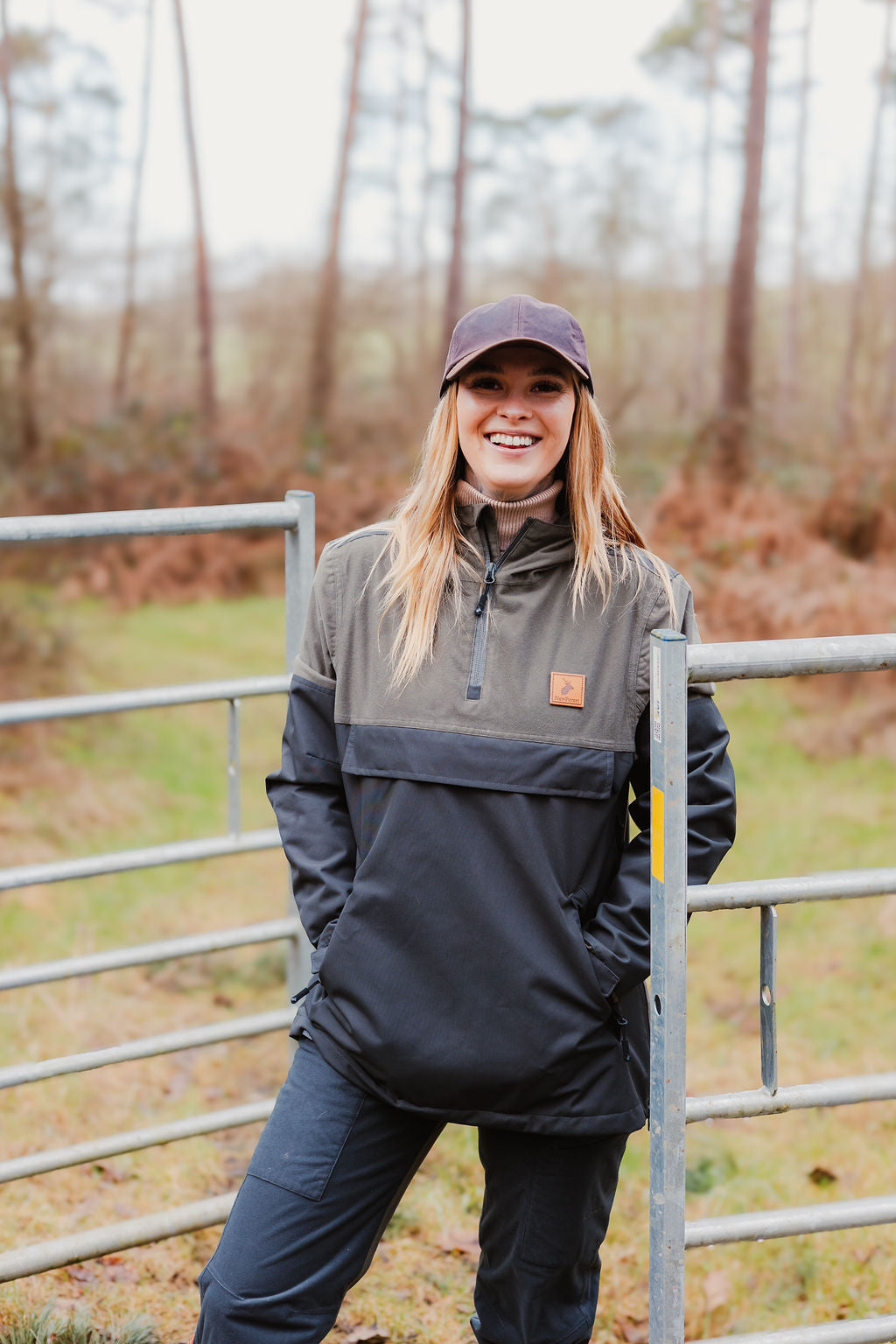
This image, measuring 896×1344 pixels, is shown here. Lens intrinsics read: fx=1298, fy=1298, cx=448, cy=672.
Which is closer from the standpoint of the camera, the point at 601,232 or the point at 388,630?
the point at 388,630

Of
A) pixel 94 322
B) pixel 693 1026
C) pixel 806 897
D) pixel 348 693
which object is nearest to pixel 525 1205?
pixel 806 897

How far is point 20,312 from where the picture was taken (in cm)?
1502

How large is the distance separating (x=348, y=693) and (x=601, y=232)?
27.6m

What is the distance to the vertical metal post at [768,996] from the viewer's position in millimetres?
1850

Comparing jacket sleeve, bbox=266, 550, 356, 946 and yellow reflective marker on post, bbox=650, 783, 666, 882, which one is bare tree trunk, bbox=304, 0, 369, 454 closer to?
jacket sleeve, bbox=266, 550, 356, 946

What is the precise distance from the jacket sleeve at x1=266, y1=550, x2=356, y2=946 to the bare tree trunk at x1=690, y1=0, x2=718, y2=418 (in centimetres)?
2015

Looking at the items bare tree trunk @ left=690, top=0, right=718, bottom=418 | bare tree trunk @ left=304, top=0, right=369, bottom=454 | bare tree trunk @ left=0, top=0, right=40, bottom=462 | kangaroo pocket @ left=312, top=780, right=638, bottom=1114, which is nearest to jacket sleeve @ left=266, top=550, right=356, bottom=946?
kangaroo pocket @ left=312, top=780, right=638, bottom=1114

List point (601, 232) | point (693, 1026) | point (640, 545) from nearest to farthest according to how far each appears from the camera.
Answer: point (640, 545) < point (693, 1026) < point (601, 232)

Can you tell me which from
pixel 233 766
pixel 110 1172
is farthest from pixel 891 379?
pixel 233 766

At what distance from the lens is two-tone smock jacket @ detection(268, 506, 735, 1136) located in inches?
74.8

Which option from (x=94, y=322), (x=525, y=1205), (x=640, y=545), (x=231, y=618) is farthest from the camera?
(x=94, y=322)

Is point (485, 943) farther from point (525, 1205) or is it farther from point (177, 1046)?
point (177, 1046)

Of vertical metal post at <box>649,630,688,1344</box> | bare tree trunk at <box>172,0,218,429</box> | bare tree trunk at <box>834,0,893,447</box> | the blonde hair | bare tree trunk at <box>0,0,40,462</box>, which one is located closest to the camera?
vertical metal post at <box>649,630,688,1344</box>

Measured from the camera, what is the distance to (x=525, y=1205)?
2033 mm
